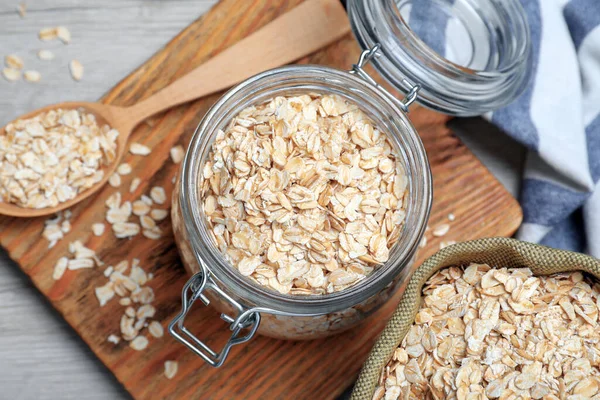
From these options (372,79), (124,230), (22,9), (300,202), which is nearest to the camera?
(300,202)

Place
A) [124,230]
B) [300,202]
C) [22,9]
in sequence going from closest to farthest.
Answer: [300,202] → [124,230] → [22,9]

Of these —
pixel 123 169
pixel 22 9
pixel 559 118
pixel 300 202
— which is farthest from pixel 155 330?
pixel 559 118

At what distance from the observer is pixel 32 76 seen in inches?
40.5

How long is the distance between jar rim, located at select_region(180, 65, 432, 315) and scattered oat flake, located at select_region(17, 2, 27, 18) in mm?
483

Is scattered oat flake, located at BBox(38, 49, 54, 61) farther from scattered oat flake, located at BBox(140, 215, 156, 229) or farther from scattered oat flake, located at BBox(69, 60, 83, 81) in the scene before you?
scattered oat flake, located at BBox(140, 215, 156, 229)

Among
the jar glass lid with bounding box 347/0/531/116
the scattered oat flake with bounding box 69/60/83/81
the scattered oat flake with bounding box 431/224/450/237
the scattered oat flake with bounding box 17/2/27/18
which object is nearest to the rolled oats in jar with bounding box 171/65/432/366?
the jar glass lid with bounding box 347/0/531/116

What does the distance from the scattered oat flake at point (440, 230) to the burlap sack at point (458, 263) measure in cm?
17

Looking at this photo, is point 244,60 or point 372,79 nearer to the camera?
point 372,79

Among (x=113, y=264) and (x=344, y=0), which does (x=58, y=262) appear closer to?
(x=113, y=264)

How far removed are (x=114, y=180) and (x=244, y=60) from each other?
0.26m

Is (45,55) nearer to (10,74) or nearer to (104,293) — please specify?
(10,74)

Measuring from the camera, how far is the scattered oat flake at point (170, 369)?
2.99 ft

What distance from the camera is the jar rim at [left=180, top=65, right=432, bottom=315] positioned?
704 millimetres

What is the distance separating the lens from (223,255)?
0.72 m
